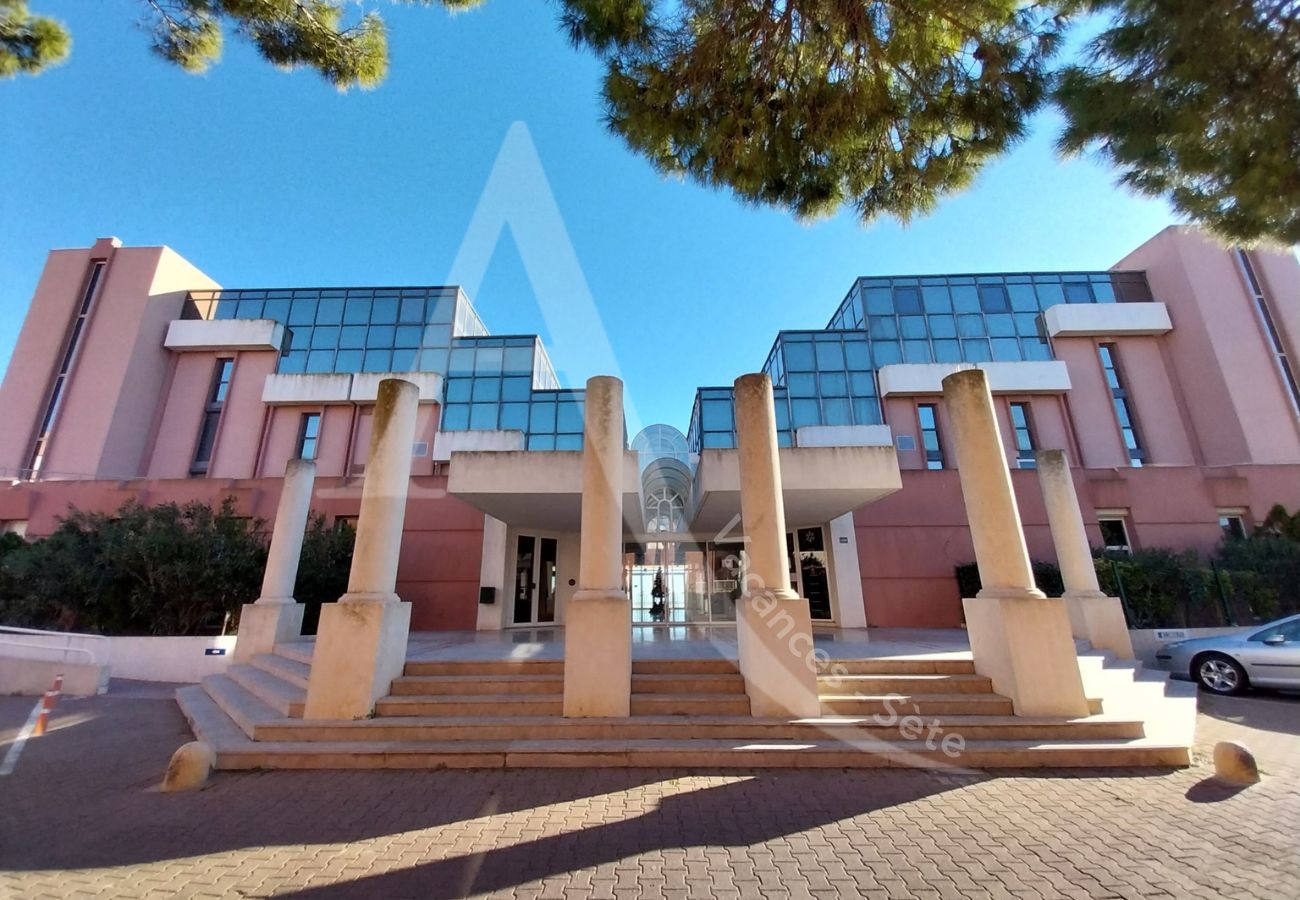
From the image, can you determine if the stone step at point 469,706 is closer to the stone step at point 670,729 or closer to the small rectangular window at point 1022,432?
the stone step at point 670,729

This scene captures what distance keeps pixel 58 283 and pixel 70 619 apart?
56.1 feet

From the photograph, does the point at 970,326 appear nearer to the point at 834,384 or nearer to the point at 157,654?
the point at 834,384

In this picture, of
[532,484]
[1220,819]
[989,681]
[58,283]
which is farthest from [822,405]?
[58,283]

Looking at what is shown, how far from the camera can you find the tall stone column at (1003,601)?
16.9 feet

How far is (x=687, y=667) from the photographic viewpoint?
6.04m

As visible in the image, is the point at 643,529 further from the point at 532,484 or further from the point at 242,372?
the point at 242,372

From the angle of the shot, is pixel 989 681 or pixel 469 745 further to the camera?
pixel 989 681

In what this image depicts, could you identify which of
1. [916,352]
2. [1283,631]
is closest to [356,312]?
[916,352]

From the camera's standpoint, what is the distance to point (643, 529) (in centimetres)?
1484

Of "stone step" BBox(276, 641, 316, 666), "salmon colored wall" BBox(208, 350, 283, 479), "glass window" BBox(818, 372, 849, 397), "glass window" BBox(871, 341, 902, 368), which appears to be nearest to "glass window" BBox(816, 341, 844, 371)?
"glass window" BBox(818, 372, 849, 397)

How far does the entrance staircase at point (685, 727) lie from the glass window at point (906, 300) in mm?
17370

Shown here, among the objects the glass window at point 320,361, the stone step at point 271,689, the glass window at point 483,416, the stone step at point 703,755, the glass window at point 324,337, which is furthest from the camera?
the glass window at point 324,337

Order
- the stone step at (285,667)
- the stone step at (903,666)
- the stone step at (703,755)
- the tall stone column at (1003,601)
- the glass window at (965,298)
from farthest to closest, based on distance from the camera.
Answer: the glass window at (965,298) < the stone step at (285,667) < the stone step at (903,666) < the tall stone column at (1003,601) < the stone step at (703,755)

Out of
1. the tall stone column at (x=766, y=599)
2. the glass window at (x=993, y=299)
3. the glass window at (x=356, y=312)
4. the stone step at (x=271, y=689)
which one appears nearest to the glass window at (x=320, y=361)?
the glass window at (x=356, y=312)
